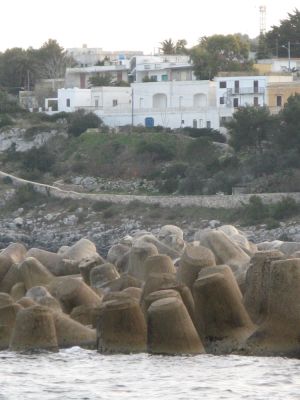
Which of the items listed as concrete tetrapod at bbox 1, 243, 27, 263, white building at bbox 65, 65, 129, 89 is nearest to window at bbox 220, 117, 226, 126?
white building at bbox 65, 65, 129, 89

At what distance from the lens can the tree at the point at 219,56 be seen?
92.1m

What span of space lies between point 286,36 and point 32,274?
72.7 metres

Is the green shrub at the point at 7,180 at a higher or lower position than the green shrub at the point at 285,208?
higher

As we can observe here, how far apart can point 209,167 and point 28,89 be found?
32.3 m

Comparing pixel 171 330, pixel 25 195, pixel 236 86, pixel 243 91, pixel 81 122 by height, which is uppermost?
Answer: pixel 236 86

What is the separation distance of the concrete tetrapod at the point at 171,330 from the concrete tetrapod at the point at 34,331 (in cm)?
159

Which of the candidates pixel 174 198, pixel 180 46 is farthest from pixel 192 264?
pixel 180 46

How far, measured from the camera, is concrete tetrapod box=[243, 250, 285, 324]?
2458 centimetres

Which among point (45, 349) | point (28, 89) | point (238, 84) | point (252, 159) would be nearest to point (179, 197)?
point (252, 159)

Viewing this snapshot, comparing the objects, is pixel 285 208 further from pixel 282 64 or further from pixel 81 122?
pixel 282 64

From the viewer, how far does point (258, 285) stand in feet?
81.9

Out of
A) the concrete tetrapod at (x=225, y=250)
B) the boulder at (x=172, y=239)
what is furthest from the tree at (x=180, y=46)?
the concrete tetrapod at (x=225, y=250)

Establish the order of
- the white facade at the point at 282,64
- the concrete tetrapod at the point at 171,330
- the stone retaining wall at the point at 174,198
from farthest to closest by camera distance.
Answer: the white facade at the point at 282,64 → the stone retaining wall at the point at 174,198 → the concrete tetrapod at the point at 171,330

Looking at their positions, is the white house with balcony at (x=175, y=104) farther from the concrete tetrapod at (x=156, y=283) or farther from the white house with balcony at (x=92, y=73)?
the concrete tetrapod at (x=156, y=283)
